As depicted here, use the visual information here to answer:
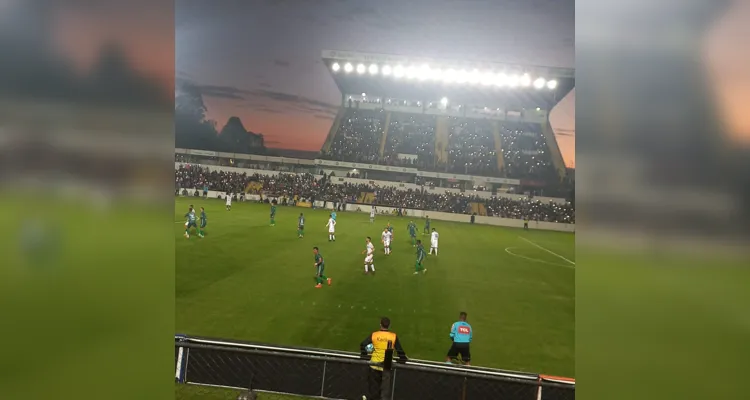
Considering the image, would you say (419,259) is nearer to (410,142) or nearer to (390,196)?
(410,142)

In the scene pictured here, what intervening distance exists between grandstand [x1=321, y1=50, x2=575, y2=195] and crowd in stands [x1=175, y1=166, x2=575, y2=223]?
116 centimetres

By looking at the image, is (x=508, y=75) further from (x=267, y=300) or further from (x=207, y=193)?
(x=207, y=193)

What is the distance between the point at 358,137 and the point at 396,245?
13.9ft

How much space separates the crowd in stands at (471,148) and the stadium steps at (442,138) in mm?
151

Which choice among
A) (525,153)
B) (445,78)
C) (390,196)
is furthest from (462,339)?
(390,196)

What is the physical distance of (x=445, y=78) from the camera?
328 inches

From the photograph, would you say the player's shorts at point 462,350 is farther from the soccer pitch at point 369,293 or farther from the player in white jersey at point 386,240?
the player in white jersey at point 386,240

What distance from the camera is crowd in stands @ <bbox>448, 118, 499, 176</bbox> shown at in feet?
44.3

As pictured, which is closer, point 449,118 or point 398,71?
point 398,71

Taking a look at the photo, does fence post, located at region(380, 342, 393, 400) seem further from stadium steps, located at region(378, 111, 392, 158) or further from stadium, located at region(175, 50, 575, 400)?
stadium steps, located at region(378, 111, 392, 158)

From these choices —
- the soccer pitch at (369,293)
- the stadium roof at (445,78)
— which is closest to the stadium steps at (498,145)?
the stadium roof at (445,78)

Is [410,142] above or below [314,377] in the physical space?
above
